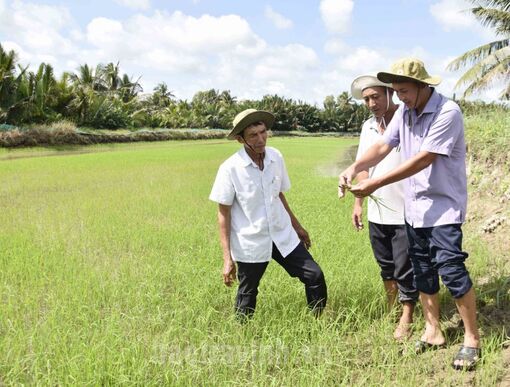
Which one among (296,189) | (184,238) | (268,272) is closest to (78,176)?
(296,189)

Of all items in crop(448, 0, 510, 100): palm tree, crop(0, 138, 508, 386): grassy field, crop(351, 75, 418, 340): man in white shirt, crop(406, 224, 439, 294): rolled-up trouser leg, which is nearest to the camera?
crop(0, 138, 508, 386): grassy field

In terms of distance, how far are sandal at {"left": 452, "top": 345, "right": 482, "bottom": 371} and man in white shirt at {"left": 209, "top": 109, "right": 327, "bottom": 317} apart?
720 mm

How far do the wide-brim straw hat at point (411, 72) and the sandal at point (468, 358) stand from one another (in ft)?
3.91

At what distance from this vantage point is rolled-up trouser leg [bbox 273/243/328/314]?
8.34 ft

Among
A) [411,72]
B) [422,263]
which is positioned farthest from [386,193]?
[411,72]

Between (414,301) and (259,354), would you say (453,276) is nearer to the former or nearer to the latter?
(414,301)

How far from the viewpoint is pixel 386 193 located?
2729 mm

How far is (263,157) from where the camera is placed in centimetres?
257

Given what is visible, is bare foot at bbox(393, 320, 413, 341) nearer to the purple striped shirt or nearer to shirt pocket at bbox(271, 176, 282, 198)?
the purple striped shirt

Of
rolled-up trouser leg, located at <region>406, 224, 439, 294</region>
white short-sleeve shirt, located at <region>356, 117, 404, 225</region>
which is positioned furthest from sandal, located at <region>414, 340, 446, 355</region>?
white short-sleeve shirt, located at <region>356, 117, 404, 225</region>

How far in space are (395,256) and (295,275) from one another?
0.56 meters

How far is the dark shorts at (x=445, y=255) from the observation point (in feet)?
7.02

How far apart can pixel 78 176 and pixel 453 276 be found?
9.51 metres

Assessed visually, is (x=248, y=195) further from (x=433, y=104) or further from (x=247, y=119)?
(x=433, y=104)
